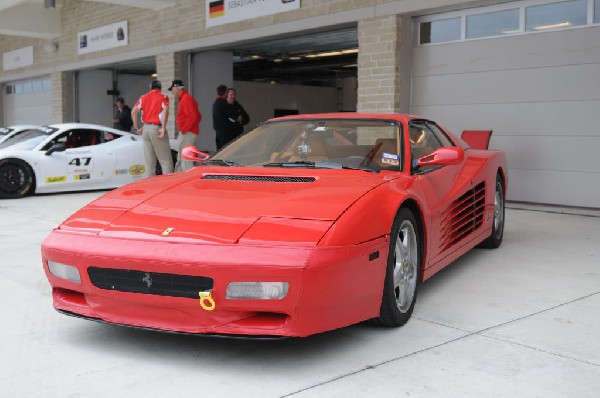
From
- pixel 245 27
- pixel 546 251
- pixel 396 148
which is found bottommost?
pixel 546 251

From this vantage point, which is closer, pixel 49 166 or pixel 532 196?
pixel 532 196

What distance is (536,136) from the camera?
9289 millimetres

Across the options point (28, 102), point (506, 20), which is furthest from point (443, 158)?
point (28, 102)

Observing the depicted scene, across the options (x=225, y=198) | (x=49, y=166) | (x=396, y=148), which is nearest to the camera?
(x=225, y=198)

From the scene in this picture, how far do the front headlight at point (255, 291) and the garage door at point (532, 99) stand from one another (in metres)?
7.04

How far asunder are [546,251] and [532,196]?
367 cm

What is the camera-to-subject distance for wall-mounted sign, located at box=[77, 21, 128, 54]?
1716 cm

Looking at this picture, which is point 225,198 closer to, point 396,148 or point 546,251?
point 396,148

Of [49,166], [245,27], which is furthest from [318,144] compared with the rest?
[245,27]

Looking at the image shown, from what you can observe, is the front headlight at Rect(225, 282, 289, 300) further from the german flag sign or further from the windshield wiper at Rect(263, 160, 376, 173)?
the german flag sign

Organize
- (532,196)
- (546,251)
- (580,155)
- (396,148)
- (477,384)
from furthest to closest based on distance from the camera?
(532,196) < (580,155) < (546,251) < (396,148) < (477,384)

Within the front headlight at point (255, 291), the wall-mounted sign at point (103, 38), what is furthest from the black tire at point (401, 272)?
the wall-mounted sign at point (103, 38)

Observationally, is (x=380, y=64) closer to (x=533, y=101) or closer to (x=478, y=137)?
(x=478, y=137)

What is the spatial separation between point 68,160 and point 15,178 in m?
0.86
